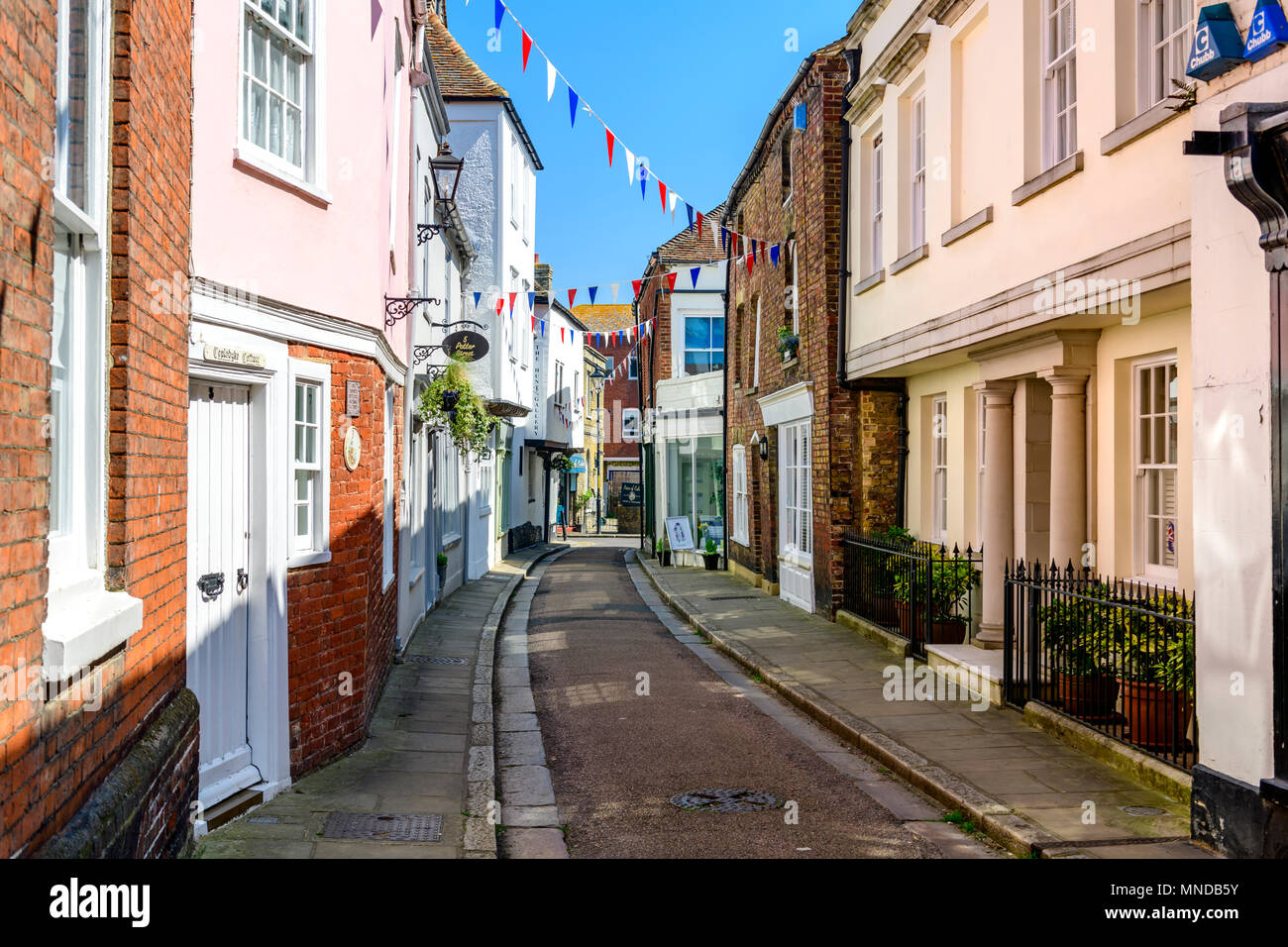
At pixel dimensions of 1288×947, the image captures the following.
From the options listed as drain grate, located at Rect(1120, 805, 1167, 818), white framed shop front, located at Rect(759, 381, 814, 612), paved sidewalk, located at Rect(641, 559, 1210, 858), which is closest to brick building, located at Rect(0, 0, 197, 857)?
paved sidewalk, located at Rect(641, 559, 1210, 858)

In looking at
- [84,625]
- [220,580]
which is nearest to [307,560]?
[220,580]

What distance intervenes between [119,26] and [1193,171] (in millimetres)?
5280

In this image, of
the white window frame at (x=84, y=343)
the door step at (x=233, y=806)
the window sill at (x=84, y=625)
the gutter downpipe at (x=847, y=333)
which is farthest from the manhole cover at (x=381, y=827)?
the gutter downpipe at (x=847, y=333)

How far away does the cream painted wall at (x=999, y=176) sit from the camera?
25.2ft

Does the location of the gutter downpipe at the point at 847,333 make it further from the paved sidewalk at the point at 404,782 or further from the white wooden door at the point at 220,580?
the white wooden door at the point at 220,580

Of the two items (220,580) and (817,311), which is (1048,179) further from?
(817,311)

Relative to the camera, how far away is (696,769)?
8.00m

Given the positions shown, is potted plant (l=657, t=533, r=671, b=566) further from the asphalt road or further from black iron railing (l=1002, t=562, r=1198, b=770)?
black iron railing (l=1002, t=562, r=1198, b=770)

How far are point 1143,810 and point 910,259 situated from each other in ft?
23.7

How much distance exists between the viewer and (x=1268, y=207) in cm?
538

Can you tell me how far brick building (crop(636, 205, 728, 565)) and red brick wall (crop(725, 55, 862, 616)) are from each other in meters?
5.97

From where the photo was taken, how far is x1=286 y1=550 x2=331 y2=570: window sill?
723 cm
